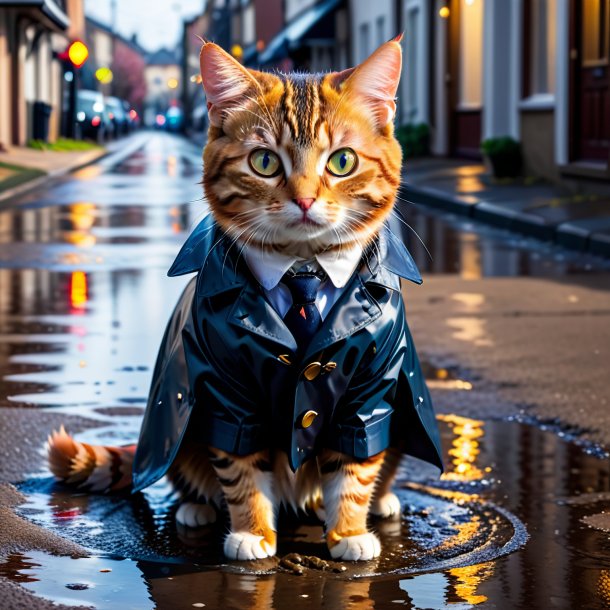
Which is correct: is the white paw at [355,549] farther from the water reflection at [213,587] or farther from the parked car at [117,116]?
the parked car at [117,116]

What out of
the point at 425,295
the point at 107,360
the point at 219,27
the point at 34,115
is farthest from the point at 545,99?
the point at 219,27

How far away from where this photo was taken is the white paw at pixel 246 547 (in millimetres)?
3660

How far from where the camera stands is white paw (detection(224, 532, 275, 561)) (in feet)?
12.0

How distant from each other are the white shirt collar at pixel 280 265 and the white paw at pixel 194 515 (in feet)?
2.68

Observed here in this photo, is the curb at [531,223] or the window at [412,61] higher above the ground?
the window at [412,61]

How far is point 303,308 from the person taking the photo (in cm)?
356

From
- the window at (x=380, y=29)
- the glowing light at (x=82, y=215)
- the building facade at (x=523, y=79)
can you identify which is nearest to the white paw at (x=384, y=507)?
the glowing light at (x=82, y=215)

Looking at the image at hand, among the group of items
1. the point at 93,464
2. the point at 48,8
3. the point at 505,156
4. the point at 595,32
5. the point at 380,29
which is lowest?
the point at 93,464

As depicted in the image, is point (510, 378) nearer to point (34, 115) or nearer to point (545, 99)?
point (545, 99)

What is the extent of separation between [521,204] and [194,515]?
12.1m

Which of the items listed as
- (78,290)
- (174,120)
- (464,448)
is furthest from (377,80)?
(174,120)

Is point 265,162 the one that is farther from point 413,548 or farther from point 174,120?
point 174,120

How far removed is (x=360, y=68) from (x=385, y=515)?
1.39m

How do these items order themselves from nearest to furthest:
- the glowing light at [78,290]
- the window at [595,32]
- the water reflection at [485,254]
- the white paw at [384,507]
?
the white paw at [384,507] < the glowing light at [78,290] < the water reflection at [485,254] < the window at [595,32]
